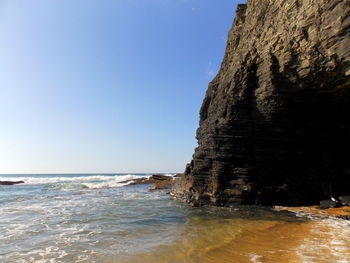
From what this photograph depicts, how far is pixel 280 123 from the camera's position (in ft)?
44.9

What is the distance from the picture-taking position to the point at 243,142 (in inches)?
568

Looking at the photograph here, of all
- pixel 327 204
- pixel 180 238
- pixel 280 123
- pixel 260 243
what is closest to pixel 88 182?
pixel 280 123

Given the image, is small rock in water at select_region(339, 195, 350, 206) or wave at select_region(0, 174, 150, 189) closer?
small rock in water at select_region(339, 195, 350, 206)

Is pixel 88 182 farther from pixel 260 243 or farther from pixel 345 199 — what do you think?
pixel 260 243

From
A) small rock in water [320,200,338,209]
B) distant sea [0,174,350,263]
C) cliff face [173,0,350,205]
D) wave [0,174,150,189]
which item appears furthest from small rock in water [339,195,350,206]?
wave [0,174,150,189]

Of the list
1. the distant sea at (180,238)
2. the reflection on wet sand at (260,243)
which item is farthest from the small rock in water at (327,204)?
the reflection on wet sand at (260,243)

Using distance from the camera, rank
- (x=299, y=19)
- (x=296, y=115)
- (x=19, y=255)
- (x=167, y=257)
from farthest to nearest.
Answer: (x=296, y=115), (x=299, y=19), (x=19, y=255), (x=167, y=257)

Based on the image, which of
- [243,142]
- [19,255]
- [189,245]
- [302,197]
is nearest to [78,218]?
[19,255]

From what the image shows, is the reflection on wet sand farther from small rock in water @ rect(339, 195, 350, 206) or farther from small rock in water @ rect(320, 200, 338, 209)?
small rock in water @ rect(339, 195, 350, 206)

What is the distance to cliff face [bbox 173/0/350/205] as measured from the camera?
12094mm

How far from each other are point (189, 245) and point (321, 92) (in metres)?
9.66

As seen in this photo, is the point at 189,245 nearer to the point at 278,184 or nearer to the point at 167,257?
the point at 167,257

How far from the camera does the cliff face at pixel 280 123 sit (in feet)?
39.7

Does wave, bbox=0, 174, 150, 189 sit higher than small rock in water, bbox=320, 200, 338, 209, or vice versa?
wave, bbox=0, 174, 150, 189
